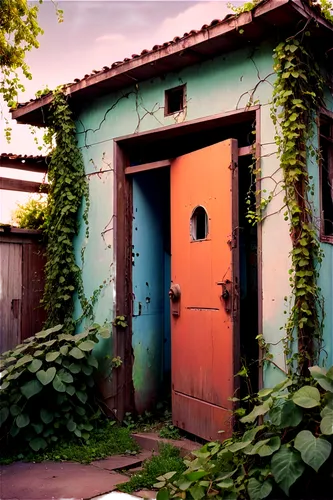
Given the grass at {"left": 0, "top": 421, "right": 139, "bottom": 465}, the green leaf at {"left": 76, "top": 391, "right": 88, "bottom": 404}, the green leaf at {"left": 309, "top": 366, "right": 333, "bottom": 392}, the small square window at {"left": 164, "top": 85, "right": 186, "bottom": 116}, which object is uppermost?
the small square window at {"left": 164, "top": 85, "right": 186, "bottom": 116}

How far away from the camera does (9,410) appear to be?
5.39m

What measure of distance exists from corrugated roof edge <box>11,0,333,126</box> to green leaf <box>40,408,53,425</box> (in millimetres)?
3795

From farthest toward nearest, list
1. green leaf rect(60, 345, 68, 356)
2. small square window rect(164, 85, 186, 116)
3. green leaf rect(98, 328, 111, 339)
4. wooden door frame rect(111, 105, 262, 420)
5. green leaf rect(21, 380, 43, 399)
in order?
1. wooden door frame rect(111, 105, 262, 420)
2. green leaf rect(98, 328, 111, 339)
3. small square window rect(164, 85, 186, 116)
4. green leaf rect(60, 345, 68, 356)
5. green leaf rect(21, 380, 43, 399)

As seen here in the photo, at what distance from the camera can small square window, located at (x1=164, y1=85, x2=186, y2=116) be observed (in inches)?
229

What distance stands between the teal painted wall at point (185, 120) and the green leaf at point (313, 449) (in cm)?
121

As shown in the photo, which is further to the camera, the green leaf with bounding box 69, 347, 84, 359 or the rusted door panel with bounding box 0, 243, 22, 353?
the rusted door panel with bounding box 0, 243, 22, 353

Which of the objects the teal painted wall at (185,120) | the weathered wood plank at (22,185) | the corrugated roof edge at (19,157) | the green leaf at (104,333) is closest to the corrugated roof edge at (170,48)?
the teal painted wall at (185,120)

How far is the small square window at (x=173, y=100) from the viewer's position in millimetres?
5814

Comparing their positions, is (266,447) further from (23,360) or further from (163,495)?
(23,360)

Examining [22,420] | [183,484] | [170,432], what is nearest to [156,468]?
[170,432]

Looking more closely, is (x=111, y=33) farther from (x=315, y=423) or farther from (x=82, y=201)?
(x=315, y=423)

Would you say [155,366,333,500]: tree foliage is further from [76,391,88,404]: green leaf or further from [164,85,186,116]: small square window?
[164,85,186,116]: small square window

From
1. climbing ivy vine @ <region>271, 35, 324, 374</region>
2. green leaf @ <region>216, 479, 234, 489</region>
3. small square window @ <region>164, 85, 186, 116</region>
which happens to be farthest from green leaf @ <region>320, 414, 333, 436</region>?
small square window @ <region>164, 85, 186, 116</region>

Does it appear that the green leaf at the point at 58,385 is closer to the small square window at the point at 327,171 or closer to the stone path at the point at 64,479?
the stone path at the point at 64,479
